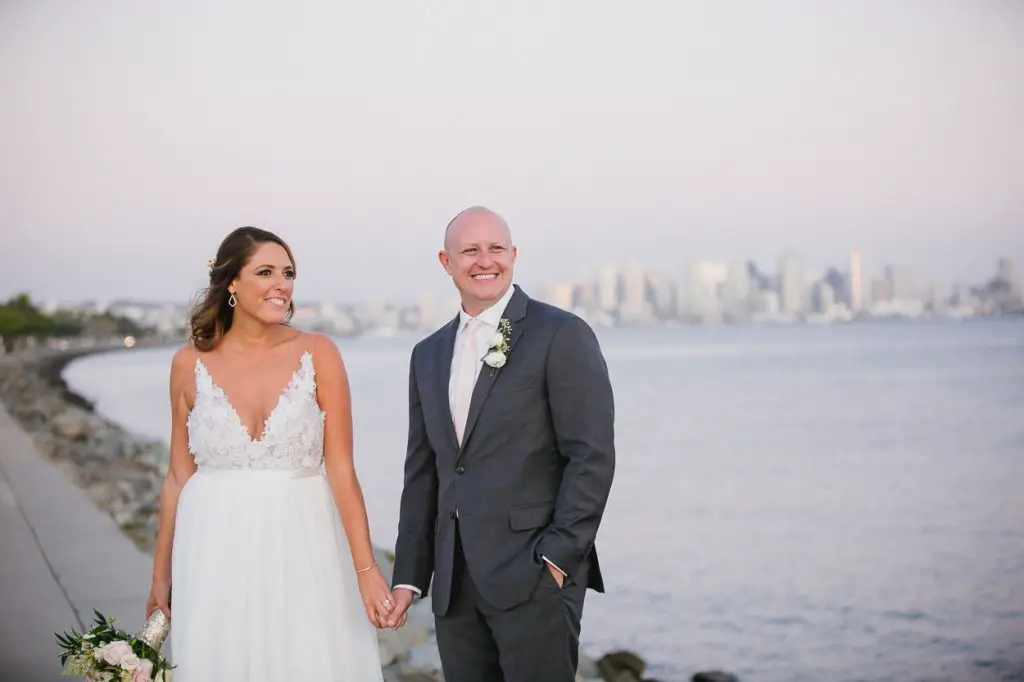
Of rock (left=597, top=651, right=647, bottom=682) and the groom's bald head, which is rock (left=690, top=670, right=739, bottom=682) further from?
the groom's bald head

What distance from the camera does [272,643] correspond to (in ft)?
11.0

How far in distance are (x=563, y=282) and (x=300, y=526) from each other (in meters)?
23.7

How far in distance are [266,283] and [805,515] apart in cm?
1287

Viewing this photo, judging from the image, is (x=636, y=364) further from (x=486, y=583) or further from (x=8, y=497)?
(x=486, y=583)

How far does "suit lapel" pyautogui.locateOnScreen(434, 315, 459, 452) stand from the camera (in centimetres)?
315

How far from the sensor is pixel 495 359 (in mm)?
3076

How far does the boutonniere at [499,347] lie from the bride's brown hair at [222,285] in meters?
0.69

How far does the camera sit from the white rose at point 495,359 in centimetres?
307

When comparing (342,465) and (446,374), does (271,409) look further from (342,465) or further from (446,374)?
(446,374)

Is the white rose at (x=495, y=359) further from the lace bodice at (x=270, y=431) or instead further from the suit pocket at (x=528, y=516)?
the lace bodice at (x=270, y=431)

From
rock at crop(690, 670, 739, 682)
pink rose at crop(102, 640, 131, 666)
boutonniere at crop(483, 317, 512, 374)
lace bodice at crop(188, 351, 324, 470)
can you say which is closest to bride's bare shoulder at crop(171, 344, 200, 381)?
lace bodice at crop(188, 351, 324, 470)

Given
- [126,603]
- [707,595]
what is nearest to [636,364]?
[707,595]

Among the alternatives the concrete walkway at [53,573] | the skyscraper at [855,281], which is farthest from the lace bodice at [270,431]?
the skyscraper at [855,281]

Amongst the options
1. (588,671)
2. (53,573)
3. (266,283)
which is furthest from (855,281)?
(266,283)
